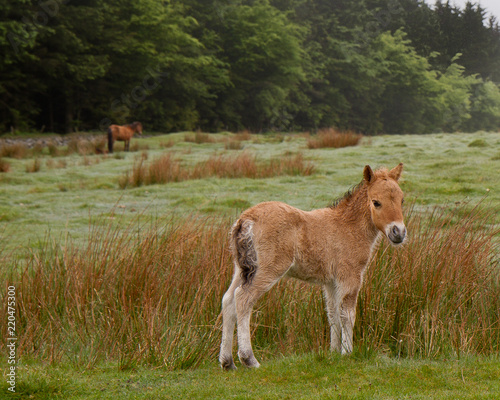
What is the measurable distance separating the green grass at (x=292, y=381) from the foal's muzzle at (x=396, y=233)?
39.8 inches

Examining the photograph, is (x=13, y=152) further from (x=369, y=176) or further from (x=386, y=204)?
(x=386, y=204)

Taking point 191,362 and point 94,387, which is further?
point 191,362

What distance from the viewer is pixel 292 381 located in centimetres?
419

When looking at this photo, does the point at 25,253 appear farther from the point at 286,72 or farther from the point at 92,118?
the point at 286,72

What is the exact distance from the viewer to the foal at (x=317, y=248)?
14.2 ft

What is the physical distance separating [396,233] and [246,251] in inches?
45.5

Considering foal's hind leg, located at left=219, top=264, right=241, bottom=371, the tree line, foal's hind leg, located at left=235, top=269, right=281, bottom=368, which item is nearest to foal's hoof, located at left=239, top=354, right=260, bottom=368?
foal's hind leg, located at left=235, top=269, right=281, bottom=368

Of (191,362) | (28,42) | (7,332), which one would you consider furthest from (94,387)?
(28,42)

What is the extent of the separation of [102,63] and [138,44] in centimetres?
326

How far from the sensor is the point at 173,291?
6.08 metres

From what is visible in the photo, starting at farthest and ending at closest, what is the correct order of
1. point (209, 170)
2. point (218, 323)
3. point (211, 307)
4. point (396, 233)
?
point (209, 170) → point (211, 307) → point (218, 323) → point (396, 233)

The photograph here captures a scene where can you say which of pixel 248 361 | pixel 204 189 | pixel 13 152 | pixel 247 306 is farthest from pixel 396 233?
pixel 13 152

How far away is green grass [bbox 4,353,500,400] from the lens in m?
3.96

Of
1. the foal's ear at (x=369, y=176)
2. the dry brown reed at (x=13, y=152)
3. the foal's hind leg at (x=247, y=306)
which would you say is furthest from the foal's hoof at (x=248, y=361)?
the dry brown reed at (x=13, y=152)
